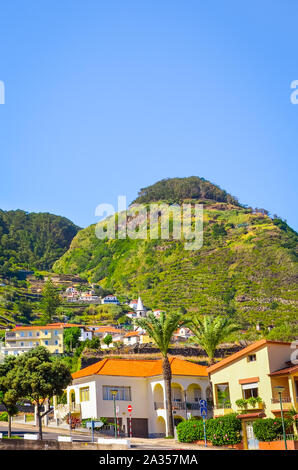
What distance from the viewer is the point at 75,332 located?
136 m

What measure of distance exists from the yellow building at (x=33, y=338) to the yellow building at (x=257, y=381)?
290 ft

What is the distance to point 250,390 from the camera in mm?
45438

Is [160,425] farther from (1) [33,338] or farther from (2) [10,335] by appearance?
(2) [10,335]

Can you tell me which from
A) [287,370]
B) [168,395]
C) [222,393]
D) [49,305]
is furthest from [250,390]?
[49,305]

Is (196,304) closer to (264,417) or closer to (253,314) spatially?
(253,314)

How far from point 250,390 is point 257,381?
1259 mm

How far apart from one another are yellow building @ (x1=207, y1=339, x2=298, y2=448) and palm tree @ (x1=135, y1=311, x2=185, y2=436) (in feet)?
16.7

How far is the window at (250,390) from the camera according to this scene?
4494cm

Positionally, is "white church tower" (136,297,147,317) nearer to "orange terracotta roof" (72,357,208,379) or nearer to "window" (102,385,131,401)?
"orange terracotta roof" (72,357,208,379)

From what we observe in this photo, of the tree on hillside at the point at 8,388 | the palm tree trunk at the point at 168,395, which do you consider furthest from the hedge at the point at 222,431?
the tree on hillside at the point at 8,388

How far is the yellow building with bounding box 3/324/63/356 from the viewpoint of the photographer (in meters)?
132

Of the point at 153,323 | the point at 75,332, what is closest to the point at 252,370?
the point at 153,323

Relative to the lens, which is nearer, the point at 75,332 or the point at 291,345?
the point at 291,345
